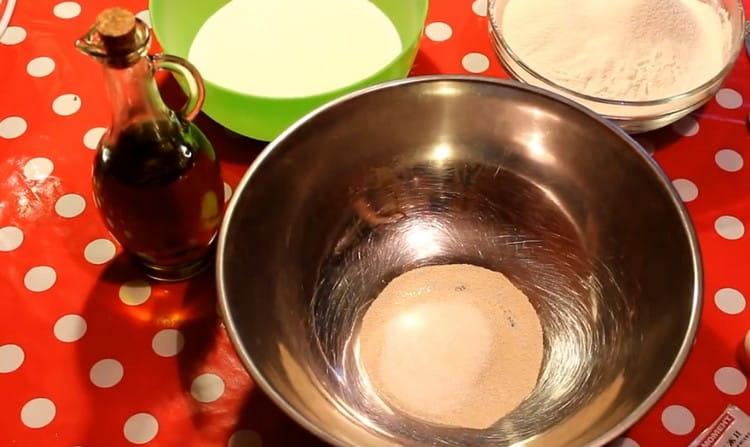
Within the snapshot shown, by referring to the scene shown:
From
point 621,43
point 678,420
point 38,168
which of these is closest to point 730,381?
point 678,420

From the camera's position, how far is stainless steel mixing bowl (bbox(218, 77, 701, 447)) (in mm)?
661

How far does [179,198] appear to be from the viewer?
69cm

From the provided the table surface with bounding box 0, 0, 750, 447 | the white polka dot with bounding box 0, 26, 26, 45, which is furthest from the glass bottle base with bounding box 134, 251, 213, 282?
the white polka dot with bounding box 0, 26, 26, 45

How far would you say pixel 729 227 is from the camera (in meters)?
0.84

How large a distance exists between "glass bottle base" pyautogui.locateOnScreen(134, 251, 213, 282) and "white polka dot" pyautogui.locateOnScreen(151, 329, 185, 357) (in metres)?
0.06

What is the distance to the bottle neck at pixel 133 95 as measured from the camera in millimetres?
620

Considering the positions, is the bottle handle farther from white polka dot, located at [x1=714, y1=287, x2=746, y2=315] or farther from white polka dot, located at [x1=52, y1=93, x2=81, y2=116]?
white polka dot, located at [x1=714, y1=287, x2=746, y2=315]

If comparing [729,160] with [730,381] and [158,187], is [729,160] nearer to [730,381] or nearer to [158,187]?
[730,381]

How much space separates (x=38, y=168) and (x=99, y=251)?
140 millimetres

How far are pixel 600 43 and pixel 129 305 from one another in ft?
2.01

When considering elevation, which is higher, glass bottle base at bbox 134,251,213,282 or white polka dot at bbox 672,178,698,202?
white polka dot at bbox 672,178,698,202

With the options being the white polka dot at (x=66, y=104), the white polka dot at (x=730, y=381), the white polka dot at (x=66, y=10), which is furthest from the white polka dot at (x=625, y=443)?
the white polka dot at (x=66, y=10)

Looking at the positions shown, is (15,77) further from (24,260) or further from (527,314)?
(527,314)

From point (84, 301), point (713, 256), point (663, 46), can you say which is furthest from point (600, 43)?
point (84, 301)
